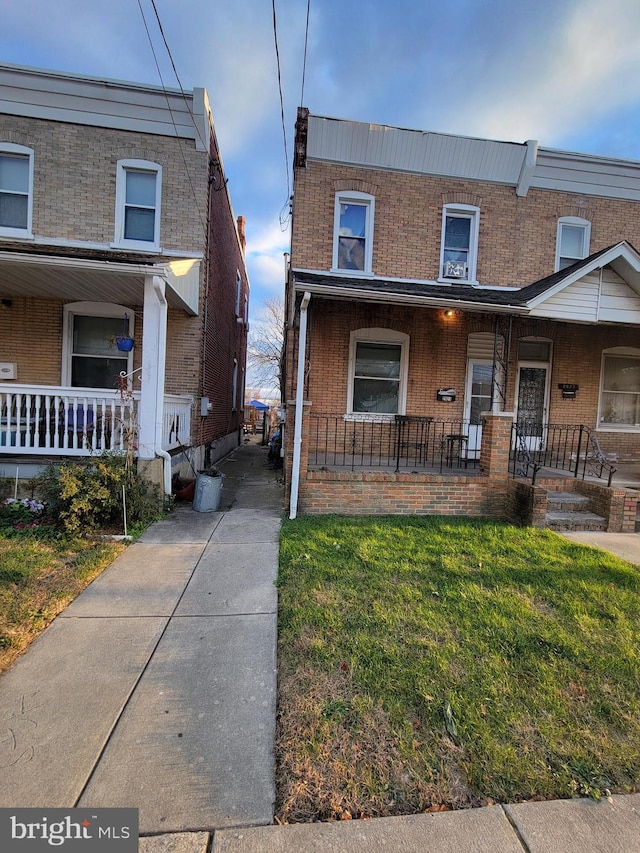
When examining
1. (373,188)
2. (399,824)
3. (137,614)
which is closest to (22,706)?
(137,614)

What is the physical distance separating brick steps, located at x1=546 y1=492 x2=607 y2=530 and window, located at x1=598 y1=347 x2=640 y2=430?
13.2ft

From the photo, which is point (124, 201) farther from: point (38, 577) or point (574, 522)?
point (574, 522)

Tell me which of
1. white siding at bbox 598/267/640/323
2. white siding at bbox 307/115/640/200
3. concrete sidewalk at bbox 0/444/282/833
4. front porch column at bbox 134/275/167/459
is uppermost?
white siding at bbox 307/115/640/200

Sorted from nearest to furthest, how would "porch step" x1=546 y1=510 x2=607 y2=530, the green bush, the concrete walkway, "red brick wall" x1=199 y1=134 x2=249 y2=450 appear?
the concrete walkway → the green bush → "porch step" x1=546 y1=510 x2=607 y2=530 → "red brick wall" x1=199 y1=134 x2=249 y2=450

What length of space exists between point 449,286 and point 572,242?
3.35 meters

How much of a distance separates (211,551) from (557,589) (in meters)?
3.59

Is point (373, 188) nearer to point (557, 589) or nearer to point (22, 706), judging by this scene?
point (557, 589)

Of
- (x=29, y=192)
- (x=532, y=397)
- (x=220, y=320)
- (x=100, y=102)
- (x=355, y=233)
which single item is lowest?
(x=532, y=397)

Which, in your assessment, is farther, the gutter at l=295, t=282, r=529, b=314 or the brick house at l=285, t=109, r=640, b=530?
the brick house at l=285, t=109, r=640, b=530

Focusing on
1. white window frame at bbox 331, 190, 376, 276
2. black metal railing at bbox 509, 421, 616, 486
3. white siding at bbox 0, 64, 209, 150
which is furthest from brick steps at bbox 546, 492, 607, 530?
white siding at bbox 0, 64, 209, 150

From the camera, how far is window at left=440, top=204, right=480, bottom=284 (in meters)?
8.56

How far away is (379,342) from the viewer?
849 cm

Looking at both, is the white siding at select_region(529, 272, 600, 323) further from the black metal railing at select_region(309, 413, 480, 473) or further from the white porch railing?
the white porch railing

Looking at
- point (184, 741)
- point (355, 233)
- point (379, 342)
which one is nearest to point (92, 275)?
point (355, 233)
